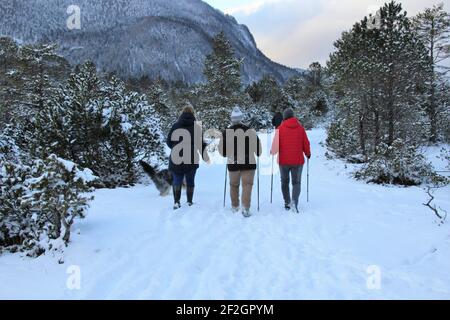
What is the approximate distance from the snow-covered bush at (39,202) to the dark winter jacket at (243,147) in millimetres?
2880

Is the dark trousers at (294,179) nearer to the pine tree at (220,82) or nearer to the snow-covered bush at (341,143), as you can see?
the snow-covered bush at (341,143)

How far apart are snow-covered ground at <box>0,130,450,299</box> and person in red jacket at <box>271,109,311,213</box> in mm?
532

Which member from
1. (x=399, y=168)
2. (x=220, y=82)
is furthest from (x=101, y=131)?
(x=220, y=82)

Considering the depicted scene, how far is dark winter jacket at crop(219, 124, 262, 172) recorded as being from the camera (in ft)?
23.4

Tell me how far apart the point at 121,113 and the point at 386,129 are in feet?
41.0

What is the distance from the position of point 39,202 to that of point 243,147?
12.2ft

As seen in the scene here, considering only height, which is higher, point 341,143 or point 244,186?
point 341,143

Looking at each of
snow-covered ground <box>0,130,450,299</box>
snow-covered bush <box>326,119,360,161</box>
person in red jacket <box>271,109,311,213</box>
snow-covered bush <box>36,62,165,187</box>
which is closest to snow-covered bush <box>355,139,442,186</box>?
snow-covered ground <box>0,130,450,299</box>

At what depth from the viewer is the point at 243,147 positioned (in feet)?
23.3

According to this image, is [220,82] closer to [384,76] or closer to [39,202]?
[384,76]

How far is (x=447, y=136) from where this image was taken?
72.9ft

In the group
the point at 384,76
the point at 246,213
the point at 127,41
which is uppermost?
the point at 127,41
